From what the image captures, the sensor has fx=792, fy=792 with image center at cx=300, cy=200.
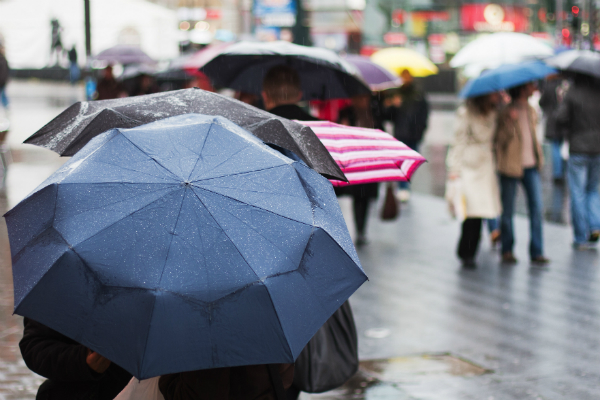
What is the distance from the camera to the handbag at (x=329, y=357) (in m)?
3.67

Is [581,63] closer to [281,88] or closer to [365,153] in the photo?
[281,88]

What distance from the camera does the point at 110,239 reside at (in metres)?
2.10

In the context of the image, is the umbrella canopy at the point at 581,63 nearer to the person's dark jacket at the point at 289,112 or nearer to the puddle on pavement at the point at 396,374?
the puddle on pavement at the point at 396,374

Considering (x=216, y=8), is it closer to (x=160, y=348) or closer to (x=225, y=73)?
(x=225, y=73)

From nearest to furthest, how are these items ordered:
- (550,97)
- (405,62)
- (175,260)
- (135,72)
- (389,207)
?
(175,260)
(389,207)
(405,62)
(550,97)
(135,72)

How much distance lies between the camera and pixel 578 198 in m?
9.05

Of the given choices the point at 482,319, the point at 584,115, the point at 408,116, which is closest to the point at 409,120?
the point at 408,116

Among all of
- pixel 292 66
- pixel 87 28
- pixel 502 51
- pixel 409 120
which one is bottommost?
pixel 409 120

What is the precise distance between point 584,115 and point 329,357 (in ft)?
20.7

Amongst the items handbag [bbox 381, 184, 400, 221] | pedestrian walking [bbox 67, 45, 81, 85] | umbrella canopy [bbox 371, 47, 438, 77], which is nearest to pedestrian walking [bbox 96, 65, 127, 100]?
umbrella canopy [bbox 371, 47, 438, 77]

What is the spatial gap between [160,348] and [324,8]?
3394cm

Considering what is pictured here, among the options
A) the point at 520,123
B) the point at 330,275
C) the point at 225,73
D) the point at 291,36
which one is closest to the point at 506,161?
the point at 520,123

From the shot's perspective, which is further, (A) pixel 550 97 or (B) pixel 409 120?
(A) pixel 550 97

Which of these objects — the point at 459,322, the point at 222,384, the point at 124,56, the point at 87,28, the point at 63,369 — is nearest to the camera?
the point at 222,384
